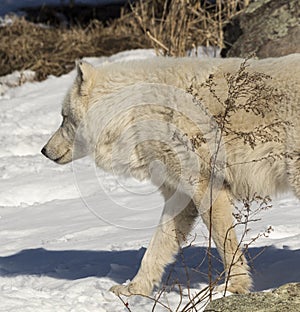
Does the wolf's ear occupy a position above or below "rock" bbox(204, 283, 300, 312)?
above

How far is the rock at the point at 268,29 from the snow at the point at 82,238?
7.39 feet

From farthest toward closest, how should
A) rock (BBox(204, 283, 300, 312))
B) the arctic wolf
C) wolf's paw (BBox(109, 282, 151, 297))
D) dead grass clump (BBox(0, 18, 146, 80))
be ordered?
dead grass clump (BBox(0, 18, 146, 80)), wolf's paw (BBox(109, 282, 151, 297)), the arctic wolf, rock (BBox(204, 283, 300, 312))

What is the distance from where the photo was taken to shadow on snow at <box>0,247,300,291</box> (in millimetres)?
4832

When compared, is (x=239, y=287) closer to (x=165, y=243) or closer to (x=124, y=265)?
(x=165, y=243)

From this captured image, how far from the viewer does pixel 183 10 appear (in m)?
10.6

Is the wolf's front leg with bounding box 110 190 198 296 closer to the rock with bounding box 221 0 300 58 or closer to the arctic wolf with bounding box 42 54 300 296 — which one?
the arctic wolf with bounding box 42 54 300 296

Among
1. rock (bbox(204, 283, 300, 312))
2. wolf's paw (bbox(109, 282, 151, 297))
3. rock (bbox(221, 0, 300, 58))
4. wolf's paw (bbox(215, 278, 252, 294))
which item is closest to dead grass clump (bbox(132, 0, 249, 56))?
rock (bbox(221, 0, 300, 58))

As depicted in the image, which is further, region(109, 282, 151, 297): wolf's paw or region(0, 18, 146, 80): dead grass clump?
region(0, 18, 146, 80): dead grass clump

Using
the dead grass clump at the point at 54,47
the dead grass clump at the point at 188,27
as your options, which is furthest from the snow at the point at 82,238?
the dead grass clump at the point at 54,47

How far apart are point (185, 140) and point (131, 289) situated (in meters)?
1.00

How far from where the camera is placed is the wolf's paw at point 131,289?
183 inches

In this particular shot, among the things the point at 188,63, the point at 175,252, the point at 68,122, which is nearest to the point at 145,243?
the point at 175,252

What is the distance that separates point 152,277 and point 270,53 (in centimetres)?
424

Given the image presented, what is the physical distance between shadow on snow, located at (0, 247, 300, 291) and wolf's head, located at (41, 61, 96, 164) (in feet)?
2.40
